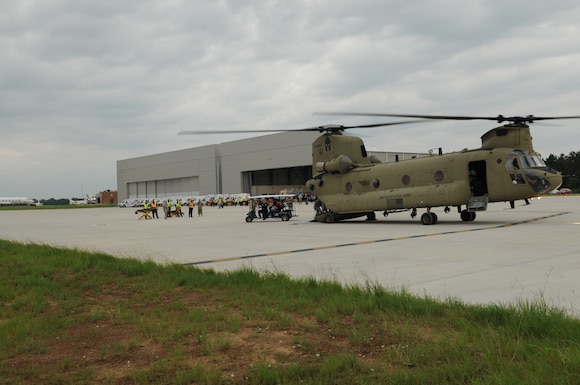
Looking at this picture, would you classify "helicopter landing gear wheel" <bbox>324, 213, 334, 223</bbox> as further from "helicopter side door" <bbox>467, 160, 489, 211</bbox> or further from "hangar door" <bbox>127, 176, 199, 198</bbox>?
"hangar door" <bbox>127, 176, 199, 198</bbox>

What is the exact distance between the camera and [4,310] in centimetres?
701

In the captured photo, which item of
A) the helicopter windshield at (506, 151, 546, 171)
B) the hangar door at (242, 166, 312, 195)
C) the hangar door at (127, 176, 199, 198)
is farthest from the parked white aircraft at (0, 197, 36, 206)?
the helicopter windshield at (506, 151, 546, 171)

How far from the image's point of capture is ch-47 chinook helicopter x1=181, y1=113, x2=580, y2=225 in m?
21.0

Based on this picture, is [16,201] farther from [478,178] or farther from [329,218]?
[478,178]

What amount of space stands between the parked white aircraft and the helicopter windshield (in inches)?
6015

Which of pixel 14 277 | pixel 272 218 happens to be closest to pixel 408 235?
pixel 14 277

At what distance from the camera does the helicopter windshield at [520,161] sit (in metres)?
21.0

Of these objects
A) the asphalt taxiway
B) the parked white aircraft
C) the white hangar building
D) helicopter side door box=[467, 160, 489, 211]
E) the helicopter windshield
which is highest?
the white hangar building

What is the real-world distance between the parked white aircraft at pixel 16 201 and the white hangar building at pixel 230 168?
145 feet

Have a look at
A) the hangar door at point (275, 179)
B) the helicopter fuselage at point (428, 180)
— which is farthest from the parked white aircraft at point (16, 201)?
the helicopter fuselage at point (428, 180)

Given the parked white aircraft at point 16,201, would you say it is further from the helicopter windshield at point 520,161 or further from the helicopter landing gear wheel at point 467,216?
the helicopter windshield at point 520,161

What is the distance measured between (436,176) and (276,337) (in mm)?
18880

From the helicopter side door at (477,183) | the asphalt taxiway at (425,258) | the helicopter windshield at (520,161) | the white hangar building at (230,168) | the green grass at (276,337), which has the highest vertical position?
the white hangar building at (230,168)

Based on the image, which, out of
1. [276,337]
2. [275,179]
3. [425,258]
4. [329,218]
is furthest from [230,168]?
[276,337]
